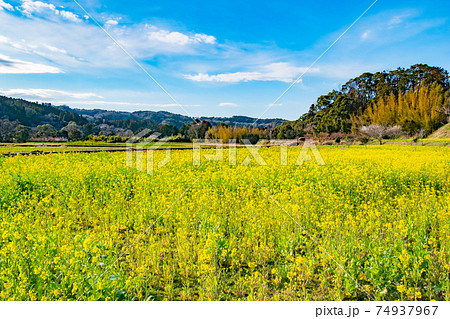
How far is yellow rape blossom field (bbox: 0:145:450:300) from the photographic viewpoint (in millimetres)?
3633

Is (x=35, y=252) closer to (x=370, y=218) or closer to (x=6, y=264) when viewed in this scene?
(x=6, y=264)

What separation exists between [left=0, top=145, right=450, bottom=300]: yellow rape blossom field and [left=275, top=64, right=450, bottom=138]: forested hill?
48129 millimetres

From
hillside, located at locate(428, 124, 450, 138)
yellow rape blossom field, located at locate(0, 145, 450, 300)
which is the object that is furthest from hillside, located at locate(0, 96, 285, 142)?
hillside, located at locate(428, 124, 450, 138)

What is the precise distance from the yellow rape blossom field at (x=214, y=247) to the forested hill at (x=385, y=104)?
48.1 meters

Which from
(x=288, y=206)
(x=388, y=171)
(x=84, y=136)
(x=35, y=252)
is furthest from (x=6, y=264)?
(x=84, y=136)

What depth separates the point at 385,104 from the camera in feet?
216

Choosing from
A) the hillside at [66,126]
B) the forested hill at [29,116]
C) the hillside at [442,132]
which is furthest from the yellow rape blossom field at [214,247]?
the hillside at [442,132]

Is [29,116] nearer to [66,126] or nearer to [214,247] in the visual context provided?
[66,126]

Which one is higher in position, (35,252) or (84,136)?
Result: (84,136)

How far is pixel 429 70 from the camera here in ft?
225

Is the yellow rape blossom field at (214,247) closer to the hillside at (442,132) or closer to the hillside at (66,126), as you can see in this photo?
the hillside at (66,126)
